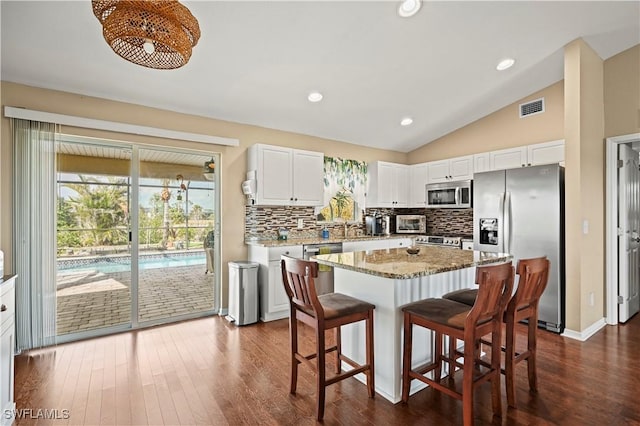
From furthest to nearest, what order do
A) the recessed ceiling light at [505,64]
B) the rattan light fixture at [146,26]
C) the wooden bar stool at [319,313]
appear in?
the recessed ceiling light at [505,64] → the wooden bar stool at [319,313] → the rattan light fixture at [146,26]

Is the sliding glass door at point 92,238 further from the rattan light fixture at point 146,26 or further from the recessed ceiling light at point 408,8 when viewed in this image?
the recessed ceiling light at point 408,8

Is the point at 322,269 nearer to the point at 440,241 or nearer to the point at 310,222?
the point at 310,222

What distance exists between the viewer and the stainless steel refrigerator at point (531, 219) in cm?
348

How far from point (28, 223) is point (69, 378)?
4.85ft

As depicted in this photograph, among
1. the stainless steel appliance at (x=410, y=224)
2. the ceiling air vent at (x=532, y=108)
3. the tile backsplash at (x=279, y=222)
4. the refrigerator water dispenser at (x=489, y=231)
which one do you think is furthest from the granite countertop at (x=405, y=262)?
the stainless steel appliance at (x=410, y=224)

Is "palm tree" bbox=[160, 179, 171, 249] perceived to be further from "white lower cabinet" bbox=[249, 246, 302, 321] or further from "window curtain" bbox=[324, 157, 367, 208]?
"window curtain" bbox=[324, 157, 367, 208]

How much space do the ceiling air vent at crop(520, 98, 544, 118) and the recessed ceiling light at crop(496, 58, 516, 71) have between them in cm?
100

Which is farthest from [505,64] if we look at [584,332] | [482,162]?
[584,332]

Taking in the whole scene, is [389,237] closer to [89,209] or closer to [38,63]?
[89,209]

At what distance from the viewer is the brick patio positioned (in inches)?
132

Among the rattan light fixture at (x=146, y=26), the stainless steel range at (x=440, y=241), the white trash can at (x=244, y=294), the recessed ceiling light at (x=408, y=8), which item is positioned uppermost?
the recessed ceiling light at (x=408, y=8)

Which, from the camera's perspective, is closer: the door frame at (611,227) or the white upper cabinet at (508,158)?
the door frame at (611,227)

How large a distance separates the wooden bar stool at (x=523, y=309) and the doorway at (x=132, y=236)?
10.3 feet

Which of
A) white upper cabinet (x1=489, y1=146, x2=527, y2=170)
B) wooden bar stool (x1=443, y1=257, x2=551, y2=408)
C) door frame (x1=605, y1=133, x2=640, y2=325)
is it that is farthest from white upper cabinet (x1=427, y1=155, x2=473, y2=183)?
wooden bar stool (x1=443, y1=257, x2=551, y2=408)
